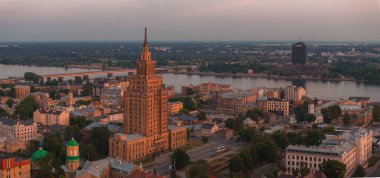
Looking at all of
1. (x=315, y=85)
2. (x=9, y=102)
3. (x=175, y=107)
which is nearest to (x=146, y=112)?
(x=175, y=107)

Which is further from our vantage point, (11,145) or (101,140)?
(101,140)

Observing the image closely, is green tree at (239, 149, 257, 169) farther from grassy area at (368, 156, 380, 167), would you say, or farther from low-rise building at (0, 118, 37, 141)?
low-rise building at (0, 118, 37, 141)

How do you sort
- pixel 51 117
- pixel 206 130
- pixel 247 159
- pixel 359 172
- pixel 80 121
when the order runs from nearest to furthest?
pixel 359 172 → pixel 247 159 → pixel 206 130 → pixel 80 121 → pixel 51 117

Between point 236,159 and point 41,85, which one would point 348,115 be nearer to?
point 236,159

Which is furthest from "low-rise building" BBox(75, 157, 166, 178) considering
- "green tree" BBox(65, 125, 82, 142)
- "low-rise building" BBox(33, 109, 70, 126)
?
"low-rise building" BBox(33, 109, 70, 126)

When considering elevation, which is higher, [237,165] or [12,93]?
[12,93]

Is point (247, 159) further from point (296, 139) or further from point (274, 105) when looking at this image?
point (274, 105)

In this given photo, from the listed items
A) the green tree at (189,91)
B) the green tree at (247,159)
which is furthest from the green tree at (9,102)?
the green tree at (247,159)
